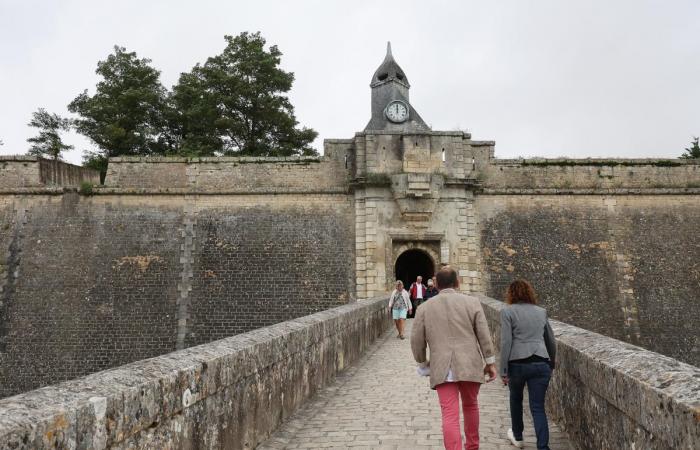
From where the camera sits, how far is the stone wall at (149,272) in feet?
56.8

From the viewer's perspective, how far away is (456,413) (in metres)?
4.23

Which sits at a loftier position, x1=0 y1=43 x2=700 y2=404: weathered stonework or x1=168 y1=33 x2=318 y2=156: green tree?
x1=168 y1=33 x2=318 y2=156: green tree

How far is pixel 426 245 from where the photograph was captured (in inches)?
750

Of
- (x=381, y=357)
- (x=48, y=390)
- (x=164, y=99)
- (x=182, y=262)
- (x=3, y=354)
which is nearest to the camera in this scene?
(x=48, y=390)

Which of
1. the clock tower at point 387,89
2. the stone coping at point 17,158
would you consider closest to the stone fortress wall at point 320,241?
the stone coping at point 17,158

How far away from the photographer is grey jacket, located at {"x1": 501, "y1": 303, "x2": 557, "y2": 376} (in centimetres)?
449

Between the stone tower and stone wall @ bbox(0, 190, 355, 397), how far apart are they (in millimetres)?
800

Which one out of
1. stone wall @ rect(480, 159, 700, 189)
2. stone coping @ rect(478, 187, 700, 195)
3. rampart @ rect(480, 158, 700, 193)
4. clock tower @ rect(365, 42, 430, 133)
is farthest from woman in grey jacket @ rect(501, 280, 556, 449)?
clock tower @ rect(365, 42, 430, 133)

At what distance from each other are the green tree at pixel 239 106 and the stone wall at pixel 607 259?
16.3 metres

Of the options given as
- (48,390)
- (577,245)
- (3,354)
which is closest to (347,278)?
(577,245)

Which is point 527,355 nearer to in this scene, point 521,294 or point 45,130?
point 521,294

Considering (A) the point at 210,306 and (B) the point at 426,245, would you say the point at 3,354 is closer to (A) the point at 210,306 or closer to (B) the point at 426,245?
(A) the point at 210,306

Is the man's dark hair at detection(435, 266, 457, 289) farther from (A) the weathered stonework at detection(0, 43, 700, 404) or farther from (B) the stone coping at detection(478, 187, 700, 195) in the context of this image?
(B) the stone coping at detection(478, 187, 700, 195)

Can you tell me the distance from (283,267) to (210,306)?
2693 millimetres
